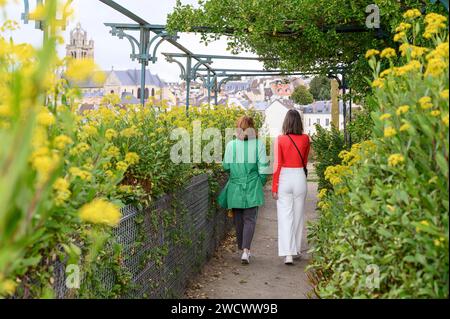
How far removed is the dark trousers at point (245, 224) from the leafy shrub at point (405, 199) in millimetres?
3872

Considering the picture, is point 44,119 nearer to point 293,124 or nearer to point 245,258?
point 293,124

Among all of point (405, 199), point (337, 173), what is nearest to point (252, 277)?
point (337, 173)

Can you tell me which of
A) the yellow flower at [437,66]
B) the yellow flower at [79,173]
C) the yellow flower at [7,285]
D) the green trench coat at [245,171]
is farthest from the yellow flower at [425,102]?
the green trench coat at [245,171]

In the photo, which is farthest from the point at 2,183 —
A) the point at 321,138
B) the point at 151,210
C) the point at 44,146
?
the point at 321,138

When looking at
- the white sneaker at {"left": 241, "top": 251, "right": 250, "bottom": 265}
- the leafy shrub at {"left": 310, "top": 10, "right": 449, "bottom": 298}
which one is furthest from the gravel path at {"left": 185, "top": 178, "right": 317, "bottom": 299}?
the leafy shrub at {"left": 310, "top": 10, "right": 449, "bottom": 298}

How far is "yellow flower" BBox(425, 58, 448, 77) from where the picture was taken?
231cm

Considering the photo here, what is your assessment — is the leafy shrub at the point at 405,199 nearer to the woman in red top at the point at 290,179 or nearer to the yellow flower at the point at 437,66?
the yellow flower at the point at 437,66

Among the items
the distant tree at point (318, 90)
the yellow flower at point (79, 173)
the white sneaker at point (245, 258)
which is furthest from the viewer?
the distant tree at point (318, 90)

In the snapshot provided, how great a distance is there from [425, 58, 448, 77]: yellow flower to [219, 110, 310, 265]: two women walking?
425 cm

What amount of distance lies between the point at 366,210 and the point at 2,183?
5.96ft

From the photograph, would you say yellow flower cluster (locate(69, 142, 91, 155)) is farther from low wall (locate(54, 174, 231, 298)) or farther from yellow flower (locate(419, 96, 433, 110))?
yellow flower (locate(419, 96, 433, 110))

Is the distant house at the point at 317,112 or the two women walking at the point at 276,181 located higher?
the distant house at the point at 317,112

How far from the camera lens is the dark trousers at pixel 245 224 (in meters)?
6.90
